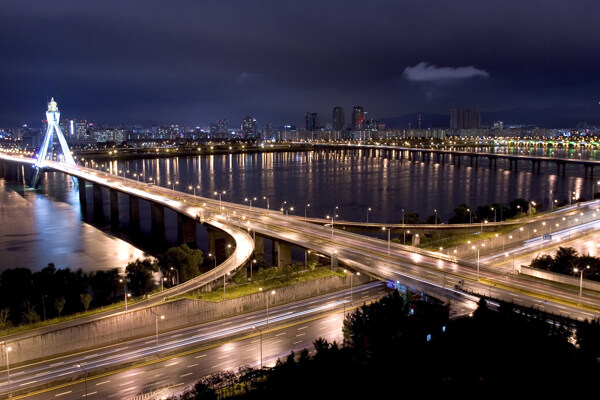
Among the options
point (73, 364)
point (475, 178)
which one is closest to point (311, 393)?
point (73, 364)

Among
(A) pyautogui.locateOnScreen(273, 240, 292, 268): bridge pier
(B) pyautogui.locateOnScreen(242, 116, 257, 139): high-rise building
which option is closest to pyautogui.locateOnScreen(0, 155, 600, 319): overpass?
(A) pyautogui.locateOnScreen(273, 240, 292, 268): bridge pier

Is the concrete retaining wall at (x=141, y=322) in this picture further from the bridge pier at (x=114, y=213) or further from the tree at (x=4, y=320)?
the bridge pier at (x=114, y=213)

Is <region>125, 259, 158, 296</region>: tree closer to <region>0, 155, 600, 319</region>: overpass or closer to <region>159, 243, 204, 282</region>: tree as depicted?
<region>159, 243, 204, 282</region>: tree

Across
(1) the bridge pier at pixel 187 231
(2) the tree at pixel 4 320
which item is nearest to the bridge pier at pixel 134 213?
(1) the bridge pier at pixel 187 231

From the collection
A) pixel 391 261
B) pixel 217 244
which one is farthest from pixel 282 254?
pixel 391 261

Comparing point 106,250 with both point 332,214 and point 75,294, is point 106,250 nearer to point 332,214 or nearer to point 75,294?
point 75,294

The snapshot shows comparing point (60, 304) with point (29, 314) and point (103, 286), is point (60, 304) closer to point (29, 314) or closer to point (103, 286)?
point (29, 314)
